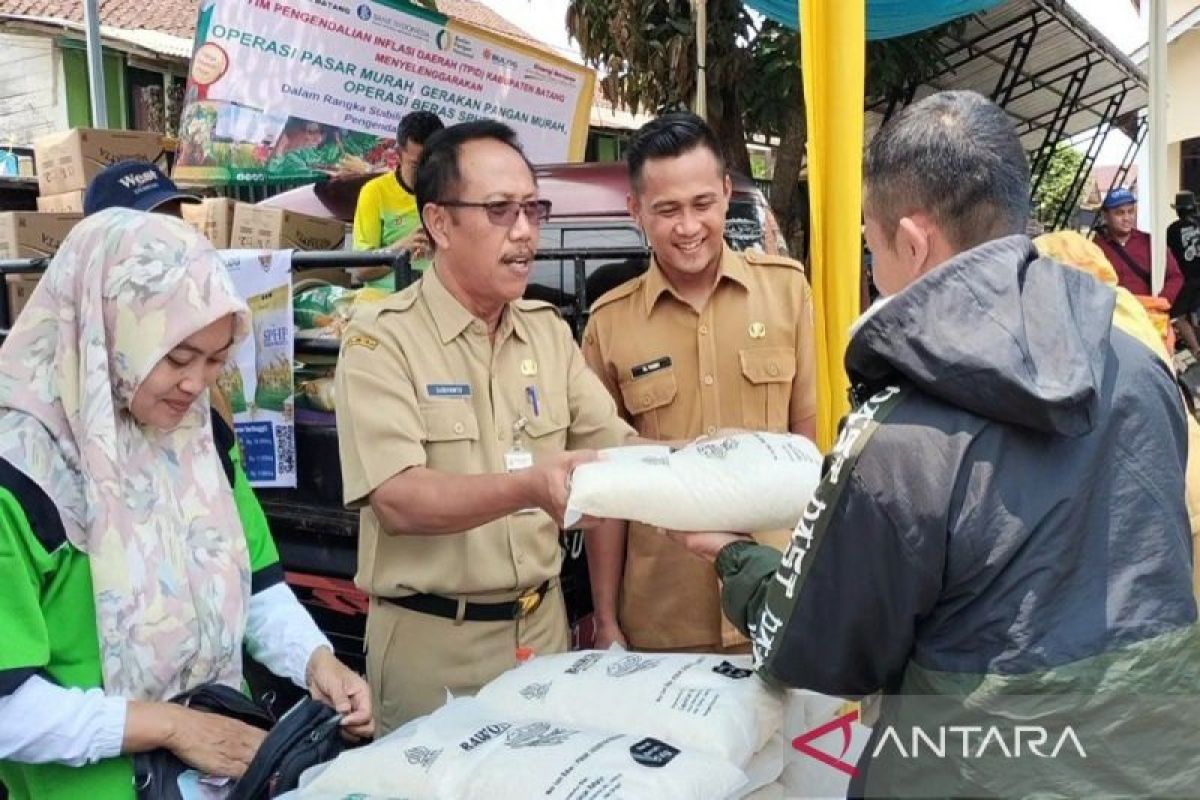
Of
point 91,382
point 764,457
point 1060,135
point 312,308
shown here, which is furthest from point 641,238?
point 1060,135

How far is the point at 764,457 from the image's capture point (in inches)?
66.7

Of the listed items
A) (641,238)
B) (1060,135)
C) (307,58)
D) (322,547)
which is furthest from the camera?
(1060,135)

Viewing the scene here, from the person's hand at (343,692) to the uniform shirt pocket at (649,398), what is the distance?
95 cm

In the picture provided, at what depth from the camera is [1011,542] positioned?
111cm

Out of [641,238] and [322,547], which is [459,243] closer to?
[322,547]

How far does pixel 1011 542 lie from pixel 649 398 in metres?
1.37

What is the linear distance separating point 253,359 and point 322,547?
0.59 m

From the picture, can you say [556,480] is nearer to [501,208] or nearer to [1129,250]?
[501,208]

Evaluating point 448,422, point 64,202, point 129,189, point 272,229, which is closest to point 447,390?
point 448,422

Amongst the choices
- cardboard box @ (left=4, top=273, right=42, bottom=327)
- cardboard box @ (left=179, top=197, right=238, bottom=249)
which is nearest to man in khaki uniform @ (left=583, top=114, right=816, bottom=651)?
cardboard box @ (left=179, top=197, right=238, bottom=249)

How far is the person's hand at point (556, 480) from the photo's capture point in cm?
173

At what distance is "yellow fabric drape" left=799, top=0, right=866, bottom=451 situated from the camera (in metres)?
2.50

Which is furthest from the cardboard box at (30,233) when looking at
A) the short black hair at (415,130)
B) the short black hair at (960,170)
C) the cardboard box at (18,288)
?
the short black hair at (960,170)

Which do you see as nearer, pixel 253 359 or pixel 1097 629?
pixel 1097 629
